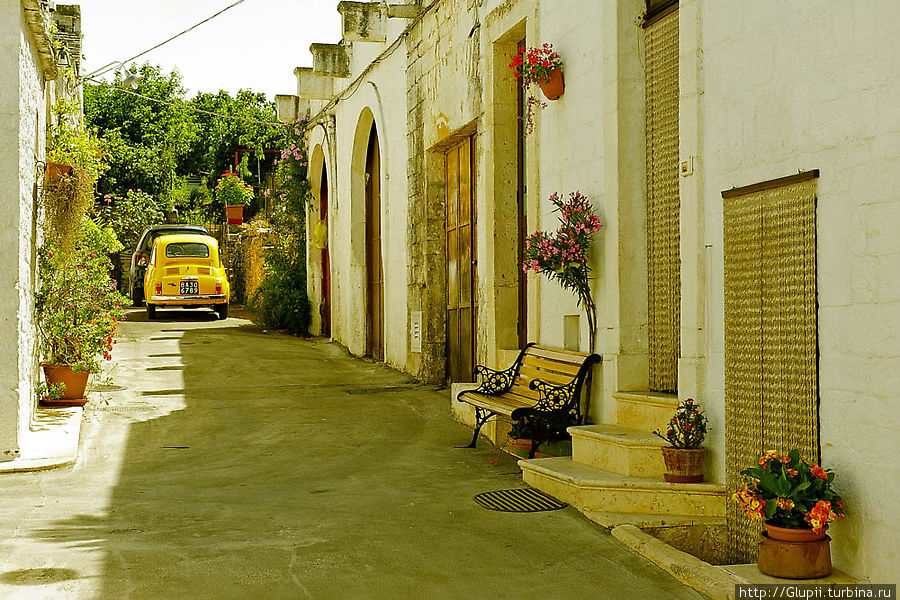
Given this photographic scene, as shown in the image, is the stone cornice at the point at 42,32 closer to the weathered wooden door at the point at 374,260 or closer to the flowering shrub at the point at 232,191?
the weathered wooden door at the point at 374,260

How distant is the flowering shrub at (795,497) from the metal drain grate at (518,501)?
1729 mm

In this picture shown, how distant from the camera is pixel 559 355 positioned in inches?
288


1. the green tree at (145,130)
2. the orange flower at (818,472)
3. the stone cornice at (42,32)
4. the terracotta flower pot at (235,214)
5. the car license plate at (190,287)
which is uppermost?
the green tree at (145,130)

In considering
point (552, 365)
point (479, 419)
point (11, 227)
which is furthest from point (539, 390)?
point (11, 227)

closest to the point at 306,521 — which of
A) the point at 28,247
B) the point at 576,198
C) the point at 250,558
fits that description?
the point at 250,558

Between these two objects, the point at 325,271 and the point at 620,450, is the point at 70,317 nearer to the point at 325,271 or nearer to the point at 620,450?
the point at 620,450

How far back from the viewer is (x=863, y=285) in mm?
4090

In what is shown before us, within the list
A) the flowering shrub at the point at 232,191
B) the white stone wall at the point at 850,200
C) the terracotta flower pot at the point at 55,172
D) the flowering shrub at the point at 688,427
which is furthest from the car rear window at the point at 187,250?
the white stone wall at the point at 850,200

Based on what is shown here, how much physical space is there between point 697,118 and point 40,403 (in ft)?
21.5

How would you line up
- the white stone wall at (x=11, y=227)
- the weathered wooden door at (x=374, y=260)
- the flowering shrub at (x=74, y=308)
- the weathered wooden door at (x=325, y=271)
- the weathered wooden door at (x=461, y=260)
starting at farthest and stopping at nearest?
the weathered wooden door at (x=325, y=271), the weathered wooden door at (x=374, y=260), the weathered wooden door at (x=461, y=260), the flowering shrub at (x=74, y=308), the white stone wall at (x=11, y=227)

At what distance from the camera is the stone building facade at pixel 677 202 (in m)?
4.10

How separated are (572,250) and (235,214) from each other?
2264cm

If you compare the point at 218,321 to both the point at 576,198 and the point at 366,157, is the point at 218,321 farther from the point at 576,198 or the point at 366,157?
the point at 576,198

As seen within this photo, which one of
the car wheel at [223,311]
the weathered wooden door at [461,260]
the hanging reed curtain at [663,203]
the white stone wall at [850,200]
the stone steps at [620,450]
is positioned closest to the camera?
the white stone wall at [850,200]
